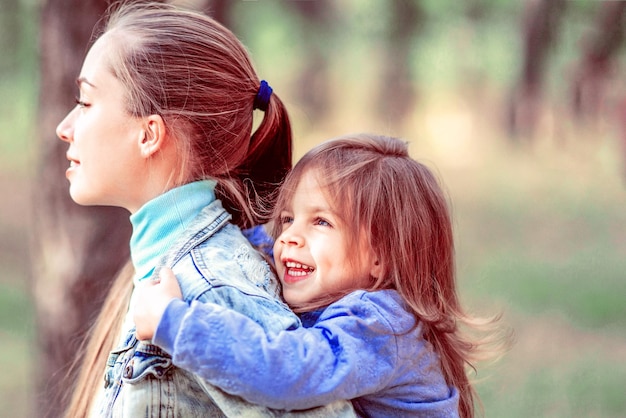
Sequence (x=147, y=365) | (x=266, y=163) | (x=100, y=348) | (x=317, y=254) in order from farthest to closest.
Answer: (x=100, y=348) → (x=266, y=163) → (x=317, y=254) → (x=147, y=365)

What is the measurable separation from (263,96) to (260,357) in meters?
0.76

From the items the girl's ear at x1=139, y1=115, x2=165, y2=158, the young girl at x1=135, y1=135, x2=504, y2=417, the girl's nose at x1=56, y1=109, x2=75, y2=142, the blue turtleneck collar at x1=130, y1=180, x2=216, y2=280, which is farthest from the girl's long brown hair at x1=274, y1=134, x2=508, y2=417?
the girl's nose at x1=56, y1=109, x2=75, y2=142

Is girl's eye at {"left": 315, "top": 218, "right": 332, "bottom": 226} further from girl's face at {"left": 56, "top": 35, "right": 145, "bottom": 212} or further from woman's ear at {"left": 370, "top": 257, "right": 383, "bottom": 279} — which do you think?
girl's face at {"left": 56, "top": 35, "right": 145, "bottom": 212}

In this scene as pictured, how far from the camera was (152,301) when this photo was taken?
70.6 inches

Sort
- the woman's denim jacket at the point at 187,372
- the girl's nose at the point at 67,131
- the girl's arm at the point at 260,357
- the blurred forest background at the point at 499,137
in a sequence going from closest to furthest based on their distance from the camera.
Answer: the girl's arm at the point at 260,357 < the woman's denim jacket at the point at 187,372 < the girl's nose at the point at 67,131 < the blurred forest background at the point at 499,137

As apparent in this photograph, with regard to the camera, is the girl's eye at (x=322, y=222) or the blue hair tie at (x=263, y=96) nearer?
the girl's eye at (x=322, y=222)

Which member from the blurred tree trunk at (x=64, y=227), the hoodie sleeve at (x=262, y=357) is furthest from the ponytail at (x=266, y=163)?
the blurred tree trunk at (x=64, y=227)

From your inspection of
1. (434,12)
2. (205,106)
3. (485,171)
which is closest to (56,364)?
(205,106)

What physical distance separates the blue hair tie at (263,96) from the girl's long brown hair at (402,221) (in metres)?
0.19

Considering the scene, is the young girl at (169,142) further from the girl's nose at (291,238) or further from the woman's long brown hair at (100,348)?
the woman's long brown hair at (100,348)

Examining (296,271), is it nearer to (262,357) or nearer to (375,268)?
(375,268)

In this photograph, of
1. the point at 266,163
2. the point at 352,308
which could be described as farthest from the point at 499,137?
the point at 352,308

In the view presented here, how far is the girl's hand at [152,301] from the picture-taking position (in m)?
1.77

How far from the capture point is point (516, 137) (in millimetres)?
7484
